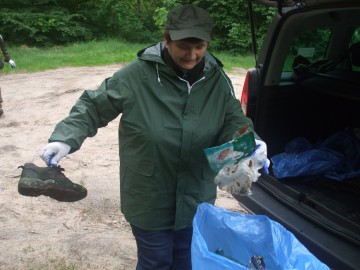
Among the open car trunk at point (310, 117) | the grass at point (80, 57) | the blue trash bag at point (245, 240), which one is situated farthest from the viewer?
the grass at point (80, 57)

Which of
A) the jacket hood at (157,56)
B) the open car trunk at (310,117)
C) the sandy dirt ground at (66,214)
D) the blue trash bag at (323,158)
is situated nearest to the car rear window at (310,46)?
the open car trunk at (310,117)

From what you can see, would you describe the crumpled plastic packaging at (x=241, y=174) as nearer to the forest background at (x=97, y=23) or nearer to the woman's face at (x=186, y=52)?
the woman's face at (x=186, y=52)

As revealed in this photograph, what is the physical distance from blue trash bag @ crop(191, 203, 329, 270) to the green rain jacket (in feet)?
0.78

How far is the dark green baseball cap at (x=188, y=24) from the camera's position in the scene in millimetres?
1862

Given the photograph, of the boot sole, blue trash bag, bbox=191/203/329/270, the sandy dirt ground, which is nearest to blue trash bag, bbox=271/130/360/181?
the sandy dirt ground

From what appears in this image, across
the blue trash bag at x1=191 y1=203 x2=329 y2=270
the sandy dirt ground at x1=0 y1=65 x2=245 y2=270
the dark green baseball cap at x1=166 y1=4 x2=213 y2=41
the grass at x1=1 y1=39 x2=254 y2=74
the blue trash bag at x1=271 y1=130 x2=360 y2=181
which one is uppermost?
the dark green baseball cap at x1=166 y1=4 x2=213 y2=41

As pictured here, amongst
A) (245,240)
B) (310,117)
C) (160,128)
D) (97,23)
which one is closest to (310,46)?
(310,117)

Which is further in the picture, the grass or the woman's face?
the grass

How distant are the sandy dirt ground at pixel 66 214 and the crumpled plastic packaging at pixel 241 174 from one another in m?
1.20

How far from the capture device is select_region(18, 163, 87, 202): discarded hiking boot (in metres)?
1.90

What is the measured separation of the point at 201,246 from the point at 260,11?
36.1 ft

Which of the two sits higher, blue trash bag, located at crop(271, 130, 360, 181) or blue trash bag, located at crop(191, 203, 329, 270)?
blue trash bag, located at crop(191, 203, 329, 270)

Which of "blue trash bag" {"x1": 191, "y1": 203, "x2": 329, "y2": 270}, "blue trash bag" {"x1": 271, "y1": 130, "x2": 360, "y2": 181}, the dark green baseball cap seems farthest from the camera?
"blue trash bag" {"x1": 271, "y1": 130, "x2": 360, "y2": 181}

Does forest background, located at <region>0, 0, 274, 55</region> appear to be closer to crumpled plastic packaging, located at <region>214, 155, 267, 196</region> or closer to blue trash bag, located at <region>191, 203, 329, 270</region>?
crumpled plastic packaging, located at <region>214, 155, 267, 196</region>
